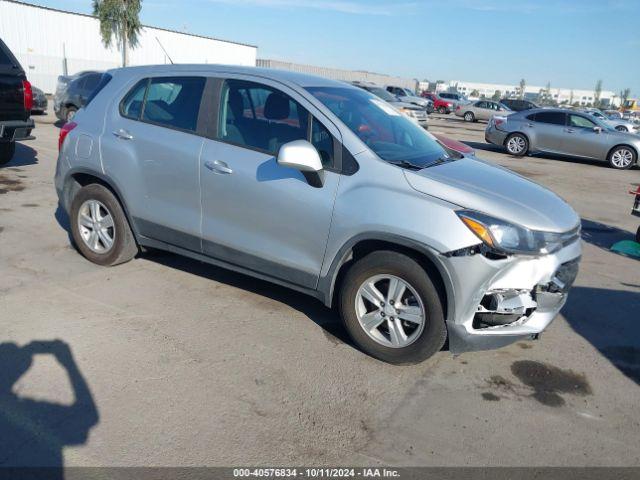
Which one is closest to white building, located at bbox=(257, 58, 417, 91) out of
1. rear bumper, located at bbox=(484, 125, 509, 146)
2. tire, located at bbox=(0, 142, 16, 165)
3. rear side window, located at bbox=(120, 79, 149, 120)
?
rear bumper, located at bbox=(484, 125, 509, 146)

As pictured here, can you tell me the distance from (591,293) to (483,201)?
2.67 metres

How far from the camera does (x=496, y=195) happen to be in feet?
11.8

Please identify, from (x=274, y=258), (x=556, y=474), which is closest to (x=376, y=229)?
(x=274, y=258)

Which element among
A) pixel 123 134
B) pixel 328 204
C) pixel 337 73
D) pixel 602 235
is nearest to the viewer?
pixel 328 204

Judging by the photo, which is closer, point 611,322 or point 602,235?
point 611,322

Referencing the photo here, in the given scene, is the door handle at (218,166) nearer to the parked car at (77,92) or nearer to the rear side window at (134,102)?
the rear side window at (134,102)

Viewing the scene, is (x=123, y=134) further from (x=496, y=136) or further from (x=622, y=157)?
(x=622, y=157)

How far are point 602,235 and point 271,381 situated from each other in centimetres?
629

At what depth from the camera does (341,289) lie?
12.7 feet

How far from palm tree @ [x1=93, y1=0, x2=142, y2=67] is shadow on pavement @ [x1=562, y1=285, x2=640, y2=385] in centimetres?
3759

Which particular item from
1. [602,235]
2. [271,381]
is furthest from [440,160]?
[602,235]

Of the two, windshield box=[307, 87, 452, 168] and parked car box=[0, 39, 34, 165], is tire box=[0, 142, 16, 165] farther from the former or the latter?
windshield box=[307, 87, 452, 168]

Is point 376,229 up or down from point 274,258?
up

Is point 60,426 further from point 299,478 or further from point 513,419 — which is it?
point 513,419
